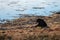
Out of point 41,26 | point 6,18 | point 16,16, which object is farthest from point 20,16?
point 41,26

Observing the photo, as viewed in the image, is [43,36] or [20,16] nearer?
[43,36]

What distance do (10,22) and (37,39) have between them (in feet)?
30.6

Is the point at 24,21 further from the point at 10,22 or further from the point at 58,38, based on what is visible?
the point at 58,38

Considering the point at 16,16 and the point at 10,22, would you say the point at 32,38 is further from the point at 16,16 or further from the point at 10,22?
the point at 16,16

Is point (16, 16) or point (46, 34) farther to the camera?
point (16, 16)

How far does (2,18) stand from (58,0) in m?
16.0

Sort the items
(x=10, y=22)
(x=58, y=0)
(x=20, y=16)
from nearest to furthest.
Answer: (x=10, y=22)
(x=20, y=16)
(x=58, y=0)

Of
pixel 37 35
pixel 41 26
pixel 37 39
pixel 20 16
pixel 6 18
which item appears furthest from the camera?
pixel 20 16

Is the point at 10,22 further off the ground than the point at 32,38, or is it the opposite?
the point at 32,38

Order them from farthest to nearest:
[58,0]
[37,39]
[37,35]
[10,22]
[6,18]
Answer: [58,0]
[6,18]
[10,22]
[37,35]
[37,39]

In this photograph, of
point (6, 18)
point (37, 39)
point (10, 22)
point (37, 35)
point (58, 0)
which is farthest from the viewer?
point (58, 0)

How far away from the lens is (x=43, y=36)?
41.7ft

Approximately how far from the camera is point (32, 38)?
1236cm

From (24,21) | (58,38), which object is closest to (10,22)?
(24,21)
